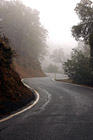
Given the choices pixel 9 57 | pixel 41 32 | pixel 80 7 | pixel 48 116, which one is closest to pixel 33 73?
pixel 41 32

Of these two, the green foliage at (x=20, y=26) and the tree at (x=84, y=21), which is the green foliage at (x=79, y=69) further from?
the green foliage at (x=20, y=26)

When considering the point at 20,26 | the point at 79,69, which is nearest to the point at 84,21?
the point at 79,69

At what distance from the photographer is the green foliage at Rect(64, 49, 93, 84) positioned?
22.2 meters

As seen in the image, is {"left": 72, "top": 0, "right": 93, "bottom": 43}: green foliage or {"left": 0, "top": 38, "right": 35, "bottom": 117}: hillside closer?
{"left": 0, "top": 38, "right": 35, "bottom": 117}: hillside

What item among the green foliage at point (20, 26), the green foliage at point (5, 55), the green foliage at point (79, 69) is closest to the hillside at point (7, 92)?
the green foliage at point (5, 55)

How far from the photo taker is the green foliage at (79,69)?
22.2 m

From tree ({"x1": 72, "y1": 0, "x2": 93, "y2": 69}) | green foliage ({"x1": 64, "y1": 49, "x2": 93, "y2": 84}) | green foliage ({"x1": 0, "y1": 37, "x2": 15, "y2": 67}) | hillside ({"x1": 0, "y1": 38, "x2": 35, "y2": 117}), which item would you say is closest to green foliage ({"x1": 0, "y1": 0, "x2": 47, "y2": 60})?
tree ({"x1": 72, "y1": 0, "x2": 93, "y2": 69})

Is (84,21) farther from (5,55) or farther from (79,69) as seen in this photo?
(5,55)

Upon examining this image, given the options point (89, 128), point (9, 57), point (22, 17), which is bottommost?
point (89, 128)

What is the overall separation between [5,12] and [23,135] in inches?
1862

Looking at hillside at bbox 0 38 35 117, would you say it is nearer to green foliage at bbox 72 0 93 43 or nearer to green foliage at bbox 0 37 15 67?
green foliage at bbox 0 37 15 67

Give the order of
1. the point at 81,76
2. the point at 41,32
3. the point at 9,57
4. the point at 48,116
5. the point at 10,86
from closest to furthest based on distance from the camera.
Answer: the point at 48,116 < the point at 10,86 < the point at 9,57 < the point at 81,76 < the point at 41,32

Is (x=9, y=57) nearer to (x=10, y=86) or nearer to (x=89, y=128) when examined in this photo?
(x=10, y=86)

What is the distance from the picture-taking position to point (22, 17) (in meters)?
49.2
